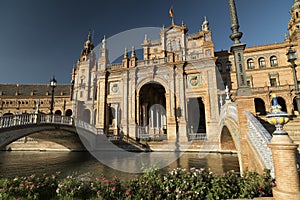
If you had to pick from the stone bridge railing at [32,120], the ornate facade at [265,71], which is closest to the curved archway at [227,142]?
the ornate facade at [265,71]

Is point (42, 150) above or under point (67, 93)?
under

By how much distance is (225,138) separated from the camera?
17047 mm

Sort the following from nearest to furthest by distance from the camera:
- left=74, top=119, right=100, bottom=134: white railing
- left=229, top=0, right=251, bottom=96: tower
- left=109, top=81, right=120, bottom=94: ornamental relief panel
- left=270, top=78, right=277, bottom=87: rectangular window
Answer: left=229, top=0, right=251, bottom=96: tower, left=74, top=119, right=100, bottom=134: white railing, left=109, top=81, right=120, bottom=94: ornamental relief panel, left=270, top=78, right=277, bottom=87: rectangular window

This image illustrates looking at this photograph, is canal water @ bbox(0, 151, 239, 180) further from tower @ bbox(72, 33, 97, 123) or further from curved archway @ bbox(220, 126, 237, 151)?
tower @ bbox(72, 33, 97, 123)

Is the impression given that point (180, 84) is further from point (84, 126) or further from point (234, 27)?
point (234, 27)

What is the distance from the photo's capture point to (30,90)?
53656mm

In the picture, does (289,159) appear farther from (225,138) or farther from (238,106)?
(225,138)

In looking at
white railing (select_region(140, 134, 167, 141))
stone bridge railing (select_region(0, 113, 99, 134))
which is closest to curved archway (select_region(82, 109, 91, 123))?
white railing (select_region(140, 134, 167, 141))

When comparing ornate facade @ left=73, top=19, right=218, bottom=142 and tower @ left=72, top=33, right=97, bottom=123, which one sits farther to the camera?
tower @ left=72, top=33, right=97, bottom=123

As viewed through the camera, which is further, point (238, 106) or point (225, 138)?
point (225, 138)

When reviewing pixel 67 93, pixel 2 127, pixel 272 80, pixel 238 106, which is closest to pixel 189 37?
pixel 272 80

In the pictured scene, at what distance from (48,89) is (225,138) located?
57.1m

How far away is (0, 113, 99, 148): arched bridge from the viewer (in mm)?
11062

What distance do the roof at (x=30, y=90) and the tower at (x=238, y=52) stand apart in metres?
52.7
